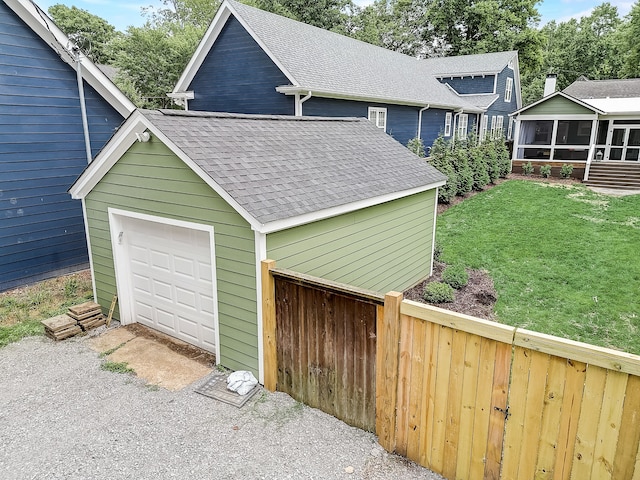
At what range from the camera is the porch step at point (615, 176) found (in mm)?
20484

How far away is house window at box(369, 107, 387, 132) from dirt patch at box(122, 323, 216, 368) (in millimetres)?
13537

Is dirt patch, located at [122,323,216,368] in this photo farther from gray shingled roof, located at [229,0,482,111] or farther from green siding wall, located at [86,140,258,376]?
gray shingled roof, located at [229,0,482,111]

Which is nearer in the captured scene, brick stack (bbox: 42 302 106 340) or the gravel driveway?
the gravel driveway

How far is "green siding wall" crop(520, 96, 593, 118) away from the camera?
21797mm

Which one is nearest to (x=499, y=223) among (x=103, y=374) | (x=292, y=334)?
(x=292, y=334)

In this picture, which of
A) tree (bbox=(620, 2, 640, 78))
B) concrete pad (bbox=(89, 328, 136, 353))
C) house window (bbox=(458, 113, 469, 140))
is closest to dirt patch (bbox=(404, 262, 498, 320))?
concrete pad (bbox=(89, 328, 136, 353))

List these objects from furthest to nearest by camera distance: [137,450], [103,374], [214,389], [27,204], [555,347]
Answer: [27,204], [103,374], [214,389], [137,450], [555,347]

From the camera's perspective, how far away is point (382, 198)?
24.9 ft

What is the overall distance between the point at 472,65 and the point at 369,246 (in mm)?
27715

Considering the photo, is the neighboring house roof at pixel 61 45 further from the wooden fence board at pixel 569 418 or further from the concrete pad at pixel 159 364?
the wooden fence board at pixel 569 418

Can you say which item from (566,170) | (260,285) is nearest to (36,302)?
(260,285)

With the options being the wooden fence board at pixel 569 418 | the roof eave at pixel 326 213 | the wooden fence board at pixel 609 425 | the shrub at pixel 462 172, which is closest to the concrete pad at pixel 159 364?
the roof eave at pixel 326 213

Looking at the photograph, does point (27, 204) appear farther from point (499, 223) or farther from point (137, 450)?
point (499, 223)

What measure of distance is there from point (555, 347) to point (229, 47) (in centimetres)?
1631
